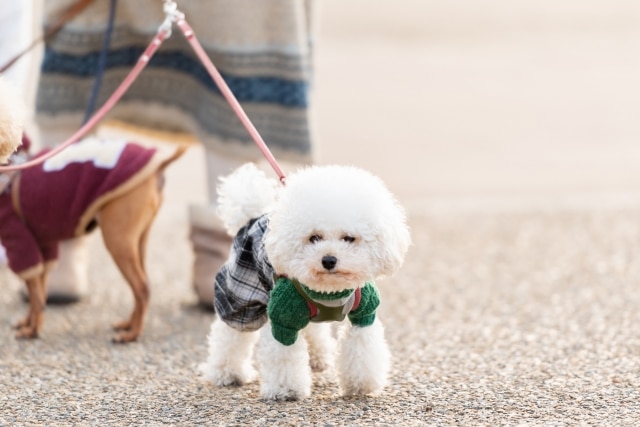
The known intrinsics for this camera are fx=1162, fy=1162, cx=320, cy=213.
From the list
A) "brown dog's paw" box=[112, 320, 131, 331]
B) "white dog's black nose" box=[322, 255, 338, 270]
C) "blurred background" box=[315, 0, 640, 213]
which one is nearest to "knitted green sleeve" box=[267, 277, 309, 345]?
"white dog's black nose" box=[322, 255, 338, 270]

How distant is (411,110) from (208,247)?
6.83 m

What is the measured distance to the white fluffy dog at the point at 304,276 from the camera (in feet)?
10.6

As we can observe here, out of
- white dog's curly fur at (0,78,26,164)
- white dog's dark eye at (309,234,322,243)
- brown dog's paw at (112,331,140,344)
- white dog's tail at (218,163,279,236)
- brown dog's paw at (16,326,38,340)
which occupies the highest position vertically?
white dog's curly fur at (0,78,26,164)

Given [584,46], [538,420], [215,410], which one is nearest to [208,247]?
[215,410]

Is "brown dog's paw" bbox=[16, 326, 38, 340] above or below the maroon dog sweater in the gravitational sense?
below

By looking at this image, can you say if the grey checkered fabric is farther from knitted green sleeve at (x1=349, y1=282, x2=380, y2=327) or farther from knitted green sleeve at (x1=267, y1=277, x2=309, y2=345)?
knitted green sleeve at (x1=349, y1=282, x2=380, y2=327)

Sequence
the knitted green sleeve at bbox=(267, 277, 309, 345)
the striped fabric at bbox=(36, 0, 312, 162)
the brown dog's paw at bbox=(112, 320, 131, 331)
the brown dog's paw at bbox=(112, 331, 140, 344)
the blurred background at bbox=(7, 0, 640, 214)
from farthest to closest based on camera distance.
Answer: the blurred background at bbox=(7, 0, 640, 214), the striped fabric at bbox=(36, 0, 312, 162), the brown dog's paw at bbox=(112, 320, 131, 331), the brown dog's paw at bbox=(112, 331, 140, 344), the knitted green sleeve at bbox=(267, 277, 309, 345)

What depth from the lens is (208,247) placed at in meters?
4.90

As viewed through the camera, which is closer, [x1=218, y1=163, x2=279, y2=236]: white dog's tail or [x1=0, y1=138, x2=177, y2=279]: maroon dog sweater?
[x1=218, y1=163, x2=279, y2=236]: white dog's tail

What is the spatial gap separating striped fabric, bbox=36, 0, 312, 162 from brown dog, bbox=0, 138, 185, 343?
585mm

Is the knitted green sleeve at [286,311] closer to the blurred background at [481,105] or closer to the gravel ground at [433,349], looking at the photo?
the gravel ground at [433,349]

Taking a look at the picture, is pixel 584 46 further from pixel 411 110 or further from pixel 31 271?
pixel 31 271

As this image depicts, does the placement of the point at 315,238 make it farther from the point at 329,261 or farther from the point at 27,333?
the point at 27,333

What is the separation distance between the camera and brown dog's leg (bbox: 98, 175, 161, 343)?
14.3 feet
